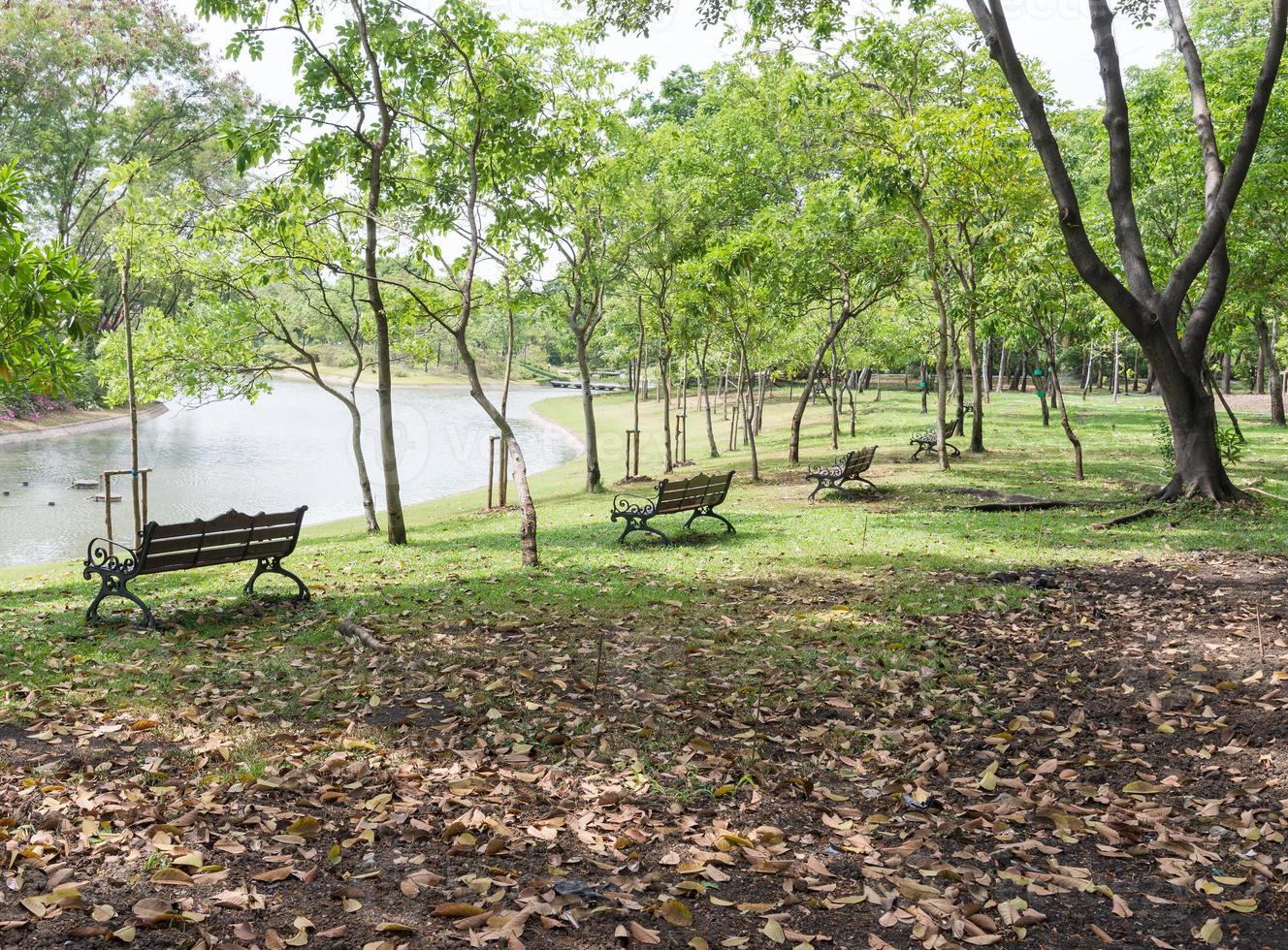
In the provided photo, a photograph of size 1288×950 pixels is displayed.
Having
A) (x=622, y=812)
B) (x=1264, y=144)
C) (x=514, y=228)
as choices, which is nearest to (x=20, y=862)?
(x=622, y=812)

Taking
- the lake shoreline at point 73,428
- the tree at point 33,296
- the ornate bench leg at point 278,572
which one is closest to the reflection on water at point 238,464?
the lake shoreline at point 73,428

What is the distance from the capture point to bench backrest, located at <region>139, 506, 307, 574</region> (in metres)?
7.86

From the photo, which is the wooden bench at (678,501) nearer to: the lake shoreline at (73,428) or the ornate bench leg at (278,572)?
the ornate bench leg at (278,572)

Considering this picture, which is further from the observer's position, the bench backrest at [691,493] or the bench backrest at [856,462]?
the bench backrest at [856,462]

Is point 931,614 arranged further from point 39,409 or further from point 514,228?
point 39,409

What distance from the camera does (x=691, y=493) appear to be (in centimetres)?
1279

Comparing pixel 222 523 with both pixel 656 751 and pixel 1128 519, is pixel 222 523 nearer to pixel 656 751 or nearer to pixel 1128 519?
pixel 656 751

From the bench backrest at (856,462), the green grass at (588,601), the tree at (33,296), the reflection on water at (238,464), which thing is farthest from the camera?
the reflection on water at (238,464)

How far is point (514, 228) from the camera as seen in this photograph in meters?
12.4

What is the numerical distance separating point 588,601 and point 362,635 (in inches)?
94.2

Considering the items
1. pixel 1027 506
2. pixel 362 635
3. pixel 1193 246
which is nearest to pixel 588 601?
pixel 362 635

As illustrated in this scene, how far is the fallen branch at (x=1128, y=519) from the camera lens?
1195 centimetres

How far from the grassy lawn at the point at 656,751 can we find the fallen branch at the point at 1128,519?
143cm

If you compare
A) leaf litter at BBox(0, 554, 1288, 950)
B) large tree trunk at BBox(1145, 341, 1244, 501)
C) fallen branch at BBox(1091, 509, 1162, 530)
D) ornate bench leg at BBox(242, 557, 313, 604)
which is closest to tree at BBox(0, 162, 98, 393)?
ornate bench leg at BBox(242, 557, 313, 604)
